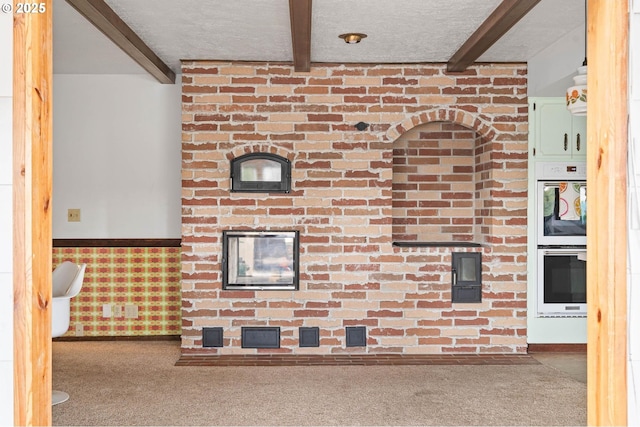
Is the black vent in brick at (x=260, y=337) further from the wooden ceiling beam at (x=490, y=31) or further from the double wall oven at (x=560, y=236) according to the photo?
the wooden ceiling beam at (x=490, y=31)

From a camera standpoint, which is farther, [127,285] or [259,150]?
[127,285]

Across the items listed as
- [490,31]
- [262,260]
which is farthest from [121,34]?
[490,31]

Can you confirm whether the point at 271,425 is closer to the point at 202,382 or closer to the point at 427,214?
the point at 202,382

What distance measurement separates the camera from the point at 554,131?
505 centimetres

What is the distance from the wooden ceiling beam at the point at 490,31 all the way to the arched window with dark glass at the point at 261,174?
1488mm

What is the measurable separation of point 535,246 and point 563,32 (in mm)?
1666

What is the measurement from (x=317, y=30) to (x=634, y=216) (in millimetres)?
2631

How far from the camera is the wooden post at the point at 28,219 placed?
1.94 metres

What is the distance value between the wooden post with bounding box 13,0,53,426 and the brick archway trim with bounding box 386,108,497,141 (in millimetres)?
3384

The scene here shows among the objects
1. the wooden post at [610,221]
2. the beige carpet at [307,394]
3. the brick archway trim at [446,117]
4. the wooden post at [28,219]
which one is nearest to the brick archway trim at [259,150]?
the brick archway trim at [446,117]

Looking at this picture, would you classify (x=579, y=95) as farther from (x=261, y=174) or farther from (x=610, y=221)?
(x=261, y=174)

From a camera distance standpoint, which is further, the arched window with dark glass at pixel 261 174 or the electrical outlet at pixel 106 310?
the electrical outlet at pixel 106 310

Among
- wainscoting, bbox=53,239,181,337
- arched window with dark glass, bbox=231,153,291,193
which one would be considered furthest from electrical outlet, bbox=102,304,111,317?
arched window with dark glass, bbox=231,153,291,193

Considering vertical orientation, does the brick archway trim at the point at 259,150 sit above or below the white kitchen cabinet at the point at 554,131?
below
